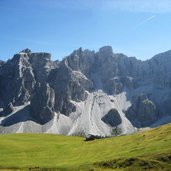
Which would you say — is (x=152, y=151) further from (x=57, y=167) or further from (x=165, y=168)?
(x=57, y=167)

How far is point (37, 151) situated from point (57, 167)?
63.8 feet

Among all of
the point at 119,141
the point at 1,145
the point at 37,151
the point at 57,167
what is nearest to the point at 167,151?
the point at 57,167

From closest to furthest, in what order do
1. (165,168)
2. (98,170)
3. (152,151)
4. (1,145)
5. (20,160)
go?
(165,168) < (98,170) < (152,151) < (20,160) < (1,145)

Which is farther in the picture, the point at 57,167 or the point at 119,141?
the point at 119,141

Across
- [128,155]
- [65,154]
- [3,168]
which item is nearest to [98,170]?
[128,155]

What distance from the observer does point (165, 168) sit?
44406mm

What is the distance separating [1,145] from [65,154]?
52.5ft

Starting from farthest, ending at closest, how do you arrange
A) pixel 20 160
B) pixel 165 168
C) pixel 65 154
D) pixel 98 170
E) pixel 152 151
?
pixel 65 154, pixel 20 160, pixel 152 151, pixel 98 170, pixel 165 168

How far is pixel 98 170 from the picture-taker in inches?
1911

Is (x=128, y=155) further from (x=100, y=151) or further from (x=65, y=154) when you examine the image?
(x=65, y=154)

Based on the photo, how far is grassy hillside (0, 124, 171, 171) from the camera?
48594mm

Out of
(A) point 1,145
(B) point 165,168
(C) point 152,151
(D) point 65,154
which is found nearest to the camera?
(B) point 165,168

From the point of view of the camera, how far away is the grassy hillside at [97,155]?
159 ft

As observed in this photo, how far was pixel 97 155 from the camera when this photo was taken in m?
63.1
